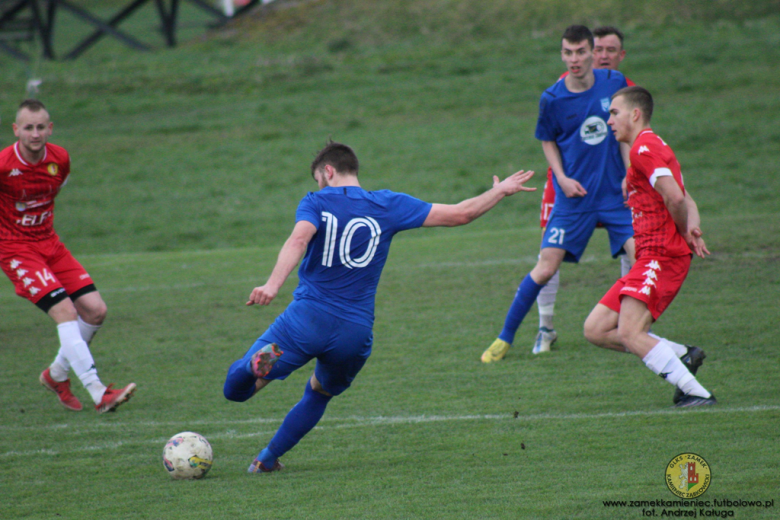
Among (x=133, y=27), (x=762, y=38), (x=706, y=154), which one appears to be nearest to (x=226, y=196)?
(x=706, y=154)

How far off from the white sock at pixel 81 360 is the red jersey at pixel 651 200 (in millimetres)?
3982

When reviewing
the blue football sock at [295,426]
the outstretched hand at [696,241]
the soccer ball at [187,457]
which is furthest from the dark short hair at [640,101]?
the soccer ball at [187,457]

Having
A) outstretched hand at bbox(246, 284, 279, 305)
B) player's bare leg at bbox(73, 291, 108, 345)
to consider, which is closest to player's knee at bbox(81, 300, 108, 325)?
player's bare leg at bbox(73, 291, 108, 345)

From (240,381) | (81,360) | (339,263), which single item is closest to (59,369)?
(81,360)

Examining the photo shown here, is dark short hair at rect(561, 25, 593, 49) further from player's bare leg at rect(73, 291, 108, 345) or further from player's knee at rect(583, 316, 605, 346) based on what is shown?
player's bare leg at rect(73, 291, 108, 345)

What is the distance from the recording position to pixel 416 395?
20.9ft

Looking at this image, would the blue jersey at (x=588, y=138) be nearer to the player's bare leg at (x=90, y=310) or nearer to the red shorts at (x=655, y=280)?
the red shorts at (x=655, y=280)

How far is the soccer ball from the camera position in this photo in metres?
4.87

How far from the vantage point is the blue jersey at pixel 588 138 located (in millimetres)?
6922

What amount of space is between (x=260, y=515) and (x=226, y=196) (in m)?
14.4

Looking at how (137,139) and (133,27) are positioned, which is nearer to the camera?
(137,139)

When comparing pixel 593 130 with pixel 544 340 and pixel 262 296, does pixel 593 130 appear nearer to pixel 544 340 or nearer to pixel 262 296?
pixel 544 340

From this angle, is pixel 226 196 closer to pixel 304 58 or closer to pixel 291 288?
pixel 291 288

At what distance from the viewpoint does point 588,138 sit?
6992 millimetres
